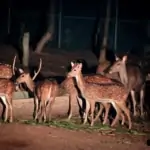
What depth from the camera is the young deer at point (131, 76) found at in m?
12.1

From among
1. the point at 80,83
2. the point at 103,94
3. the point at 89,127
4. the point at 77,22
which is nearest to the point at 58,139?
the point at 89,127

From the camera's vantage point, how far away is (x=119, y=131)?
10.2m

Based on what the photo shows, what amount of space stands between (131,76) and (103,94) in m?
2.06

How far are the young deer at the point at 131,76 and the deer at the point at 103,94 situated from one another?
140cm

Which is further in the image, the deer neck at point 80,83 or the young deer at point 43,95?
the deer neck at point 80,83

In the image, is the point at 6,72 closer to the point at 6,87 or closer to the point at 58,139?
the point at 6,87

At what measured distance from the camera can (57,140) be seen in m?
9.30

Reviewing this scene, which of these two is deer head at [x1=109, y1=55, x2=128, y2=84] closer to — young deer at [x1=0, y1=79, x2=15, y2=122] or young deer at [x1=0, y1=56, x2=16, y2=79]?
young deer at [x1=0, y1=56, x2=16, y2=79]

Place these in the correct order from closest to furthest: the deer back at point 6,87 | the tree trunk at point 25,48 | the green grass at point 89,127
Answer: the green grass at point 89,127 → the deer back at point 6,87 → the tree trunk at point 25,48

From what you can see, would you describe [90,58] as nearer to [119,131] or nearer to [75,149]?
[119,131]

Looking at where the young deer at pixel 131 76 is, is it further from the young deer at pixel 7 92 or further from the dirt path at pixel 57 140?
the young deer at pixel 7 92

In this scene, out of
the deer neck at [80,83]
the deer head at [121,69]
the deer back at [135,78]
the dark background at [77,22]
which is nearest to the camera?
the deer neck at [80,83]

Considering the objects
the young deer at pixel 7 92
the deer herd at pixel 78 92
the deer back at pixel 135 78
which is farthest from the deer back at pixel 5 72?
the deer back at pixel 135 78

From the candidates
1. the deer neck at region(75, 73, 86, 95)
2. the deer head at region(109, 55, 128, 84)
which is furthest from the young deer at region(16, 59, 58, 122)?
the deer head at region(109, 55, 128, 84)
